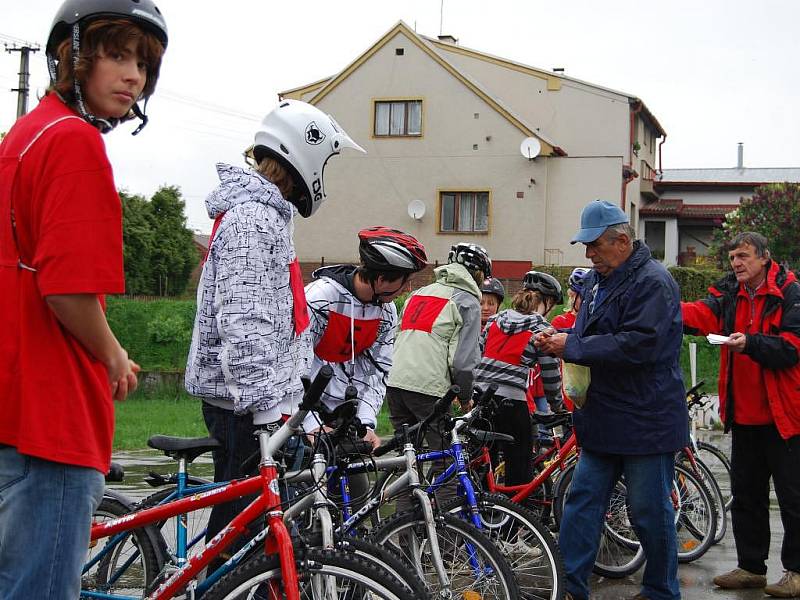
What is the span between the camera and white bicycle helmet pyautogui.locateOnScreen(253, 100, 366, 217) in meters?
4.49

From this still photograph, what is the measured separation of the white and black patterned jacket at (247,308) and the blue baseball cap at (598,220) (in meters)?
2.13

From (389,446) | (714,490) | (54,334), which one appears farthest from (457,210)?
(54,334)

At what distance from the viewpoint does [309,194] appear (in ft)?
14.9

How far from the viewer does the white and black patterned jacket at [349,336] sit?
5617 mm

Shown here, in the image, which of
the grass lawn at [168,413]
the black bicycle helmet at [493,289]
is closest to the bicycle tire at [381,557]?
the black bicycle helmet at [493,289]

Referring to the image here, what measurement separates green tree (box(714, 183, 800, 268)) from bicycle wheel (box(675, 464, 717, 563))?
32281 mm

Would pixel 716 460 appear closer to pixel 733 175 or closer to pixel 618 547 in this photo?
pixel 618 547

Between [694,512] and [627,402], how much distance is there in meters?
2.57

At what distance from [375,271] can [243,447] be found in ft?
4.96

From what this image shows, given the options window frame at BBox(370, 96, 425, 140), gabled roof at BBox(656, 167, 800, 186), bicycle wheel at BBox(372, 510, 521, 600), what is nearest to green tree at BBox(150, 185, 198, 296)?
window frame at BBox(370, 96, 425, 140)

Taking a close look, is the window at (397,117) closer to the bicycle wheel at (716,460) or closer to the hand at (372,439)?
the bicycle wheel at (716,460)

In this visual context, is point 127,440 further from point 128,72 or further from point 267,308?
point 128,72

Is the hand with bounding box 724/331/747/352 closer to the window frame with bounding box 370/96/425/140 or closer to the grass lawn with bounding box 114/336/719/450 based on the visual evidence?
the grass lawn with bounding box 114/336/719/450

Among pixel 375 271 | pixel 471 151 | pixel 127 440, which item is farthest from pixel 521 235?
pixel 375 271
